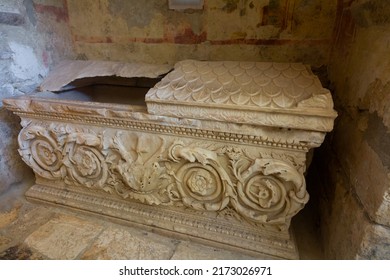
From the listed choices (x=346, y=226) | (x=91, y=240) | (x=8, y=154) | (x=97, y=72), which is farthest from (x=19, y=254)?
(x=346, y=226)

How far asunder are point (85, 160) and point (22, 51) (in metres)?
1.06

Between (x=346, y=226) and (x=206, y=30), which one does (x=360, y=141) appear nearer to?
(x=346, y=226)

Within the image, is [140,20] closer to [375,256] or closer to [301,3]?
[301,3]

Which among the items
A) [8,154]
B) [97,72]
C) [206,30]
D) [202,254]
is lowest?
[202,254]

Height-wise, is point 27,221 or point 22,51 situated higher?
point 22,51

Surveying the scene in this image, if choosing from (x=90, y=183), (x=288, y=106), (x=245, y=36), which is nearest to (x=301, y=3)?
(x=245, y=36)

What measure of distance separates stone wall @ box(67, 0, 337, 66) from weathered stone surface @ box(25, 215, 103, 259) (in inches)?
53.2

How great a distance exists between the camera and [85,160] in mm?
1524

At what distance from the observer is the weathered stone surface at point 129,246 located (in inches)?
54.0

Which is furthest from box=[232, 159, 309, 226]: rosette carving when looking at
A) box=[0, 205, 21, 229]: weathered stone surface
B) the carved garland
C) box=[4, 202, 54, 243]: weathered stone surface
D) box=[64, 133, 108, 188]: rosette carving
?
box=[0, 205, 21, 229]: weathered stone surface

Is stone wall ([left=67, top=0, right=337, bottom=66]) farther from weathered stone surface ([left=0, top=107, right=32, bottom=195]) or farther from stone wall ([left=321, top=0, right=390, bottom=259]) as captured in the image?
weathered stone surface ([left=0, top=107, right=32, bottom=195])

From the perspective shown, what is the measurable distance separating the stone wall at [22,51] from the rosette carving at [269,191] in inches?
70.3

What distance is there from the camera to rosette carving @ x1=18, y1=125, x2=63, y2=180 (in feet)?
5.18

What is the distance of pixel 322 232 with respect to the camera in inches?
56.7
